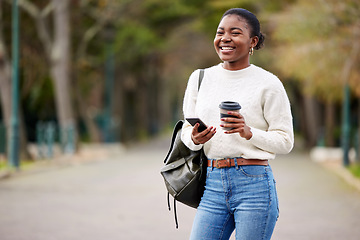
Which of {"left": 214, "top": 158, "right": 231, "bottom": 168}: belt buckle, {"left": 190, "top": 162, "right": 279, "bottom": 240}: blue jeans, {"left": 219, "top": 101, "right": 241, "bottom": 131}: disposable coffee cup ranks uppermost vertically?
{"left": 219, "top": 101, "right": 241, "bottom": 131}: disposable coffee cup

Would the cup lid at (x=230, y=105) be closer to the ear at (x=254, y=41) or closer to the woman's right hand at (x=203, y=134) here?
the woman's right hand at (x=203, y=134)

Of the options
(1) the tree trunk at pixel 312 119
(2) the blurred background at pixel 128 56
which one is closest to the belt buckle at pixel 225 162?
(2) the blurred background at pixel 128 56

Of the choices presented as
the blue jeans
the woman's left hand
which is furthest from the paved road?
the woman's left hand

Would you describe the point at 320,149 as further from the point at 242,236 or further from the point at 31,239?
the point at 242,236

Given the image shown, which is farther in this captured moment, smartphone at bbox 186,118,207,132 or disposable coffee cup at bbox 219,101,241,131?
smartphone at bbox 186,118,207,132

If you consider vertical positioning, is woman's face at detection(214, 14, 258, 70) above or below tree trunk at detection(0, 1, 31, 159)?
above

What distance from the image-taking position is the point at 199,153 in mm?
3727

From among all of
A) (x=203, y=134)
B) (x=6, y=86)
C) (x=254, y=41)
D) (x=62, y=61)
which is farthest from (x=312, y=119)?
(x=203, y=134)

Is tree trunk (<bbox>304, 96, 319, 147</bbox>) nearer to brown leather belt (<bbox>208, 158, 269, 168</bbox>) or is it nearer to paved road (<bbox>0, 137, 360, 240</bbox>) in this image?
paved road (<bbox>0, 137, 360, 240</bbox>)

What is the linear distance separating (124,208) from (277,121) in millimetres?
7068

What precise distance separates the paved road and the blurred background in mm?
3532

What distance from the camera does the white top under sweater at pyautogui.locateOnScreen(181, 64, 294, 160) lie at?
3.57m

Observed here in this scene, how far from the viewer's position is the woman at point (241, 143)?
3557 mm

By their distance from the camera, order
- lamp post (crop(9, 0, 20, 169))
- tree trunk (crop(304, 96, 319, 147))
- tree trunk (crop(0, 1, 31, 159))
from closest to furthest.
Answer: lamp post (crop(9, 0, 20, 169)) < tree trunk (crop(0, 1, 31, 159)) < tree trunk (crop(304, 96, 319, 147))
